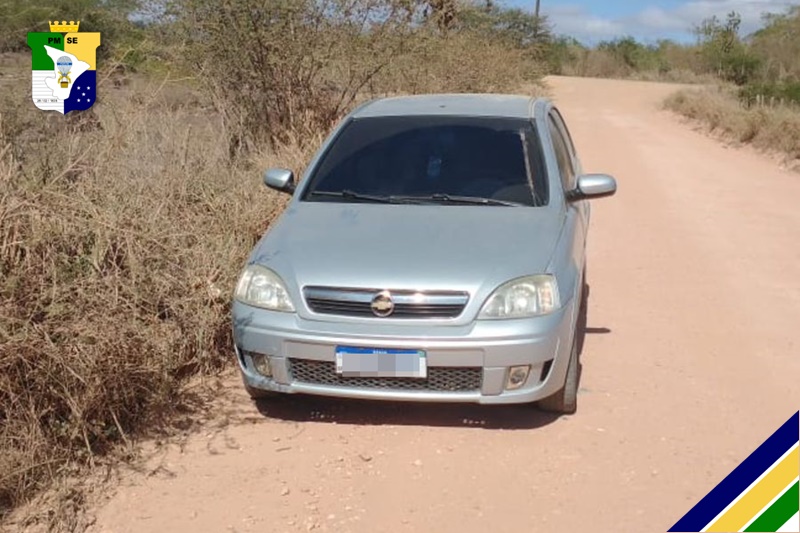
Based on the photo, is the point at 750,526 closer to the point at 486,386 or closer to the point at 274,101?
the point at 486,386

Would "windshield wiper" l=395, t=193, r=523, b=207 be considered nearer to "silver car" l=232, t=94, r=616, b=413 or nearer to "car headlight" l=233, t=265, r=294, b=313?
"silver car" l=232, t=94, r=616, b=413

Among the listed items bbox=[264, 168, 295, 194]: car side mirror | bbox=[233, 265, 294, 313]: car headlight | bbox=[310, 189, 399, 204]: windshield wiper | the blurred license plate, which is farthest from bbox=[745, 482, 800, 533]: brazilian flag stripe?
bbox=[264, 168, 295, 194]: car side mirror

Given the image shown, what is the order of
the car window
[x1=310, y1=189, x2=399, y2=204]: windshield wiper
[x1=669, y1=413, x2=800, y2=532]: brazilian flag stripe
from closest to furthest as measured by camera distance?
[x1=669, y1=413, x2=800, y2=532]: brazilian flag stripe → [x1=310, y1=189, x2=399, y2=204]: windshield wiper → the car window

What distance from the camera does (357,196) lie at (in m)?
4.96

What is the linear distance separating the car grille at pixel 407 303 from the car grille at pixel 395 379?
0.85 ft

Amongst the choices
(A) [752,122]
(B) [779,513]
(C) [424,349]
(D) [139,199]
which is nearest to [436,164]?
(C) [424,349]

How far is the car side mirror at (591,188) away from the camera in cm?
496

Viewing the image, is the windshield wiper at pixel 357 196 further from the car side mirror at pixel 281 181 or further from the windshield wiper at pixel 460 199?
the car side mirror at pixel 281 181

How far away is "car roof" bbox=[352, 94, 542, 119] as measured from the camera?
5422 millimetres

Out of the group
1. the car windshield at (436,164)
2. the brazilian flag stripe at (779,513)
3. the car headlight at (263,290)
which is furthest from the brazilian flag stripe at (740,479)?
the car headlight at (263,290)

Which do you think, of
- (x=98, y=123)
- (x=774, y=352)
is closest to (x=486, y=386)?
(x=774, y=352)

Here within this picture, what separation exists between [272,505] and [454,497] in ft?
2.54

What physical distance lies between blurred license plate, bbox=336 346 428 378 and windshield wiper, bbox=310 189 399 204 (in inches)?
47.9

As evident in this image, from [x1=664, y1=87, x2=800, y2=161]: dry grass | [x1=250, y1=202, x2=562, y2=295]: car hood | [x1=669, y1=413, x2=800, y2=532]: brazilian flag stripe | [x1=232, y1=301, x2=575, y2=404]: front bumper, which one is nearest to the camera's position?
[x1=669, y1=413, x2=800, y2=532]: brazilian flag stripe
